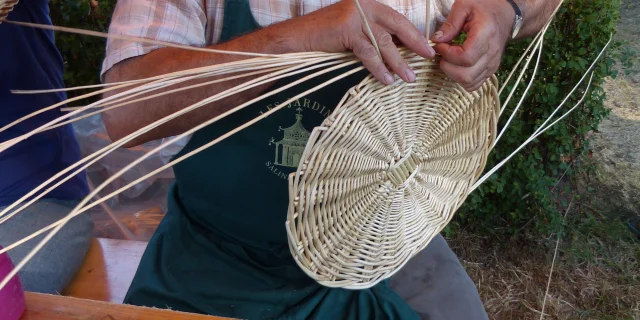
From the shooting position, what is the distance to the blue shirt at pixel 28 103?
1403 mm

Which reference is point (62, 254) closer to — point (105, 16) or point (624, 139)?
point (105, 16)

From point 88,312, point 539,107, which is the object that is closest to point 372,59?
point 88,312

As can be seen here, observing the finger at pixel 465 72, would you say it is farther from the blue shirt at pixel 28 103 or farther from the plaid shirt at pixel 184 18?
the blue shirt at pixel 28 103

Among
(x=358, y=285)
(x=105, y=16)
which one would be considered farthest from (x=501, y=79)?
(x=105, y=16)

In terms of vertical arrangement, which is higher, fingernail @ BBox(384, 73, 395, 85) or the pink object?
fingernail @ BBox(384, 73, 395, 85)

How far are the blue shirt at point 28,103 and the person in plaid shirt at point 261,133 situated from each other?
434 mm

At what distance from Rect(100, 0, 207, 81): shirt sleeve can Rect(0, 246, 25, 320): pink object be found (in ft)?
1.34

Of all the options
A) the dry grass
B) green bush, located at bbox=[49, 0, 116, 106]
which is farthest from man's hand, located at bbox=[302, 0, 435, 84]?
green bush, located at bbox=[49, 0, 116, 106]

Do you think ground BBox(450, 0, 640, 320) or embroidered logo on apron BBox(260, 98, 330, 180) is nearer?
embroidered logo on apron BBox(260, 98, 330, 180)

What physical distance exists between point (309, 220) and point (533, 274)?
1.73 meters

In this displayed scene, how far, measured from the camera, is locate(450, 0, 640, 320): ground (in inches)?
83.0

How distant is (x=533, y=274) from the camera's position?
225 centimetres

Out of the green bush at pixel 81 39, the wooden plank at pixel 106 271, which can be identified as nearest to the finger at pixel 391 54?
the wooden plank at pixel 106 271

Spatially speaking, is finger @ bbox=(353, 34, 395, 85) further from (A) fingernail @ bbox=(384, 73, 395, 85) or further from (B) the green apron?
(B) the green apron
